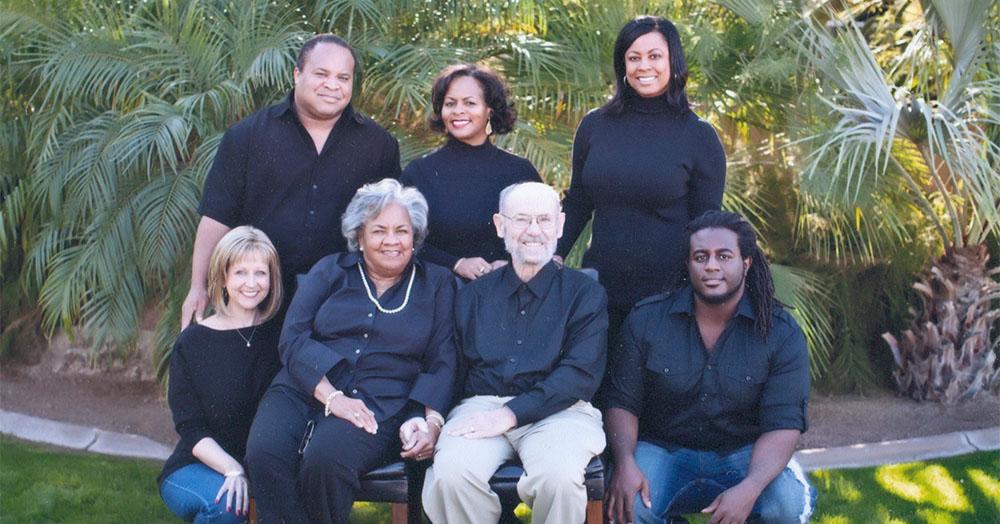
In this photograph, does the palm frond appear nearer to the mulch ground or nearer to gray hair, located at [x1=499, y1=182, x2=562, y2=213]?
the mulch ground

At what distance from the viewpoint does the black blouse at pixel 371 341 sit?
3334 millimetres

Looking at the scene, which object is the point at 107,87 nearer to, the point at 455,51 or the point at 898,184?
the point at 455,51

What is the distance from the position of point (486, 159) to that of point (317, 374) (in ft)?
3.51

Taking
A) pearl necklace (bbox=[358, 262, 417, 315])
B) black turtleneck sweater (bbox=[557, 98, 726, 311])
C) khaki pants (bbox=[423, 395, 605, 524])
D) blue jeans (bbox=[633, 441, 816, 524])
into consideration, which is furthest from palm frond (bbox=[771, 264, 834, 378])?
pearl necklace (bbox=[358, 262, 417, 315])

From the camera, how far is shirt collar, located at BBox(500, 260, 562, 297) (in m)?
3.38

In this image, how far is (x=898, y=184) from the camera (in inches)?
225

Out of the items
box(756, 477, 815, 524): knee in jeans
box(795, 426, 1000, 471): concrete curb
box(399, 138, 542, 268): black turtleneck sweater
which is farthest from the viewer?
box(795, 426, 1000, 471): concrete curb

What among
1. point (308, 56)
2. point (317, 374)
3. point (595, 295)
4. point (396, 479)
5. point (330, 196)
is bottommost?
point (396, 479)

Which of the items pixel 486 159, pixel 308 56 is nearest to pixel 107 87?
pixel 308 56

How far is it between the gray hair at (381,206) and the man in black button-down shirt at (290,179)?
0.28 metres

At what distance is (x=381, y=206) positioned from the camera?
11.2 ft

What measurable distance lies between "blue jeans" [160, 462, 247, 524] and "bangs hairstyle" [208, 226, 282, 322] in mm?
610

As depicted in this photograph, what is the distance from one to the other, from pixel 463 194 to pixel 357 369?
793 mm

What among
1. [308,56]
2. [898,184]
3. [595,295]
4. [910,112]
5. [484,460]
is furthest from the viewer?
[898,184]
